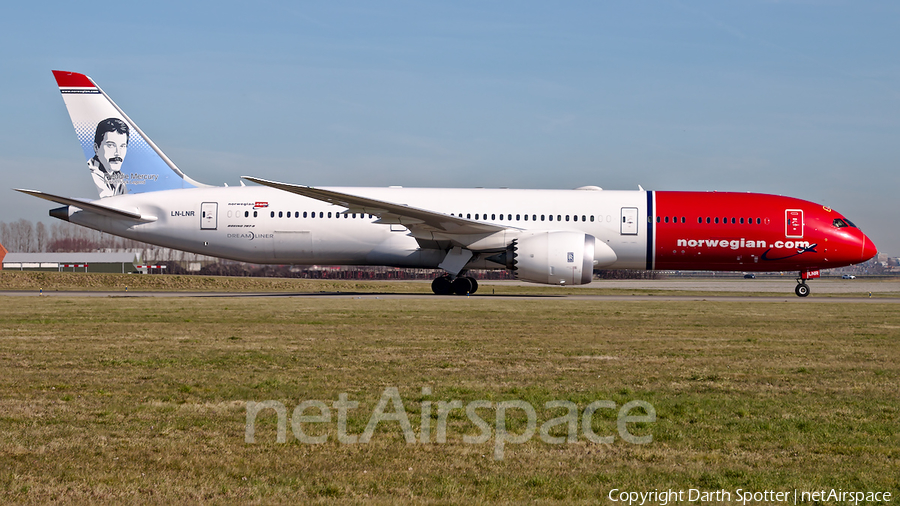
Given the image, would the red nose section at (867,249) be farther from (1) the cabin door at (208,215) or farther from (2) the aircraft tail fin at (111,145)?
(2) the aircraft tail fin at (111,145)

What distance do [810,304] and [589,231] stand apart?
23.6 ft

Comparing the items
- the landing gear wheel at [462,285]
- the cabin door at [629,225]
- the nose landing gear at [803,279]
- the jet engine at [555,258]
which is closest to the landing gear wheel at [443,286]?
the landing gear wheel at [462,285]

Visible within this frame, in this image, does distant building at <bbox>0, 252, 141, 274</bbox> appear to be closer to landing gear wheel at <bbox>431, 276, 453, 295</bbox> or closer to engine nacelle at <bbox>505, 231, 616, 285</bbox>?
landing gear wheel at <bbox>431, 276, 453, 295</bbox>

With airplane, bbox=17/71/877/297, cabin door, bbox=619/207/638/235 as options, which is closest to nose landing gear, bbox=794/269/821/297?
airplane, bbox=17/71/877/297

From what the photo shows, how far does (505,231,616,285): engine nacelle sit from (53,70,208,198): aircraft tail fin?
13034 mm

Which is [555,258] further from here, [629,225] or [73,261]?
[73,261]

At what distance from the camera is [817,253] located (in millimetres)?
26609

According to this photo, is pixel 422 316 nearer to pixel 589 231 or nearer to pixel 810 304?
pixel 589 231

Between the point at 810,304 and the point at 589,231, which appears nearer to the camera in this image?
the point at 810,304

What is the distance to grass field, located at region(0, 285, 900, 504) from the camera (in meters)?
4.72

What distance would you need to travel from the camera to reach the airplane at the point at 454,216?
A: 26062 mm

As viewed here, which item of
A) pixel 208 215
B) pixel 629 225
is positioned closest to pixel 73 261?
pixel 208 215

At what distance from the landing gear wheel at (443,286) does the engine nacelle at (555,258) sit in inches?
120

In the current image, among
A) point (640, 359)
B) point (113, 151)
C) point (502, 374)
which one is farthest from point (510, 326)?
point (113, 151)
